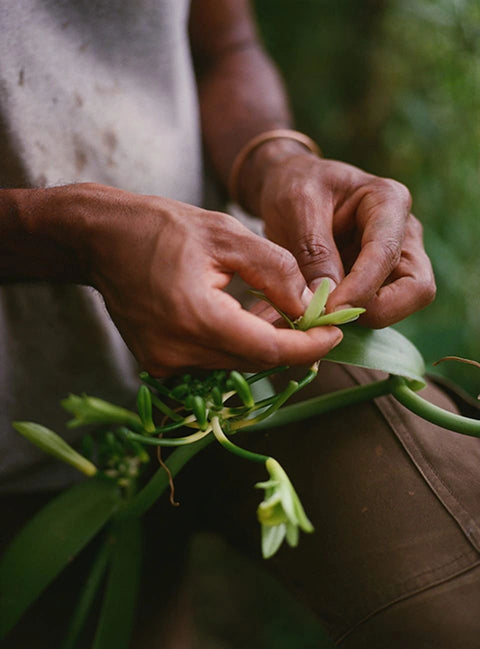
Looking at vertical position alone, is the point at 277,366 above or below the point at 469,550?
above

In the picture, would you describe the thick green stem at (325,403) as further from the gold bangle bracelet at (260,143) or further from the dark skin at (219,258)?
the gold bangle bracelet at (260,143)

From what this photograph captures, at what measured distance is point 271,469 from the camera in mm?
450

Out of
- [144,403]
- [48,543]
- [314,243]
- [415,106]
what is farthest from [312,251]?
[415,106]

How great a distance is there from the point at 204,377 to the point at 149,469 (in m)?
0.21

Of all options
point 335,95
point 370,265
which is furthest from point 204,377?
point 335,95

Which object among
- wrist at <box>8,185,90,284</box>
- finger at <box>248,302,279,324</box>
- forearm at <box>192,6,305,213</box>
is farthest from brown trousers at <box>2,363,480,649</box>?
forearm at <box>192,6,305,213</box>

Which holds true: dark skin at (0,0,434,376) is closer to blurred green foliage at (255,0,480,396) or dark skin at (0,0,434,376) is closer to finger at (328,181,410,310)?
finger at (328,181,410,310)

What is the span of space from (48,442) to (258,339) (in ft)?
0.86

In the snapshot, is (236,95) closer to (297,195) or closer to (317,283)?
(297,195)

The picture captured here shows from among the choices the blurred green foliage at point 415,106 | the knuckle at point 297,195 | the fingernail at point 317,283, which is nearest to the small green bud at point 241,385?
the fingernail at point 317,283

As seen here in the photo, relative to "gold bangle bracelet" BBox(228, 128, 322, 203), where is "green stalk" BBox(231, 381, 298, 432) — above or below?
below

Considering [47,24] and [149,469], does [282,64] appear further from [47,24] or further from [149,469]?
[149,469]

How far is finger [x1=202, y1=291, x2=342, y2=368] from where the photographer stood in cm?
44

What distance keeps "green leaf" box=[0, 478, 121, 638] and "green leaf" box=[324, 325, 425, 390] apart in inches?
12.8
